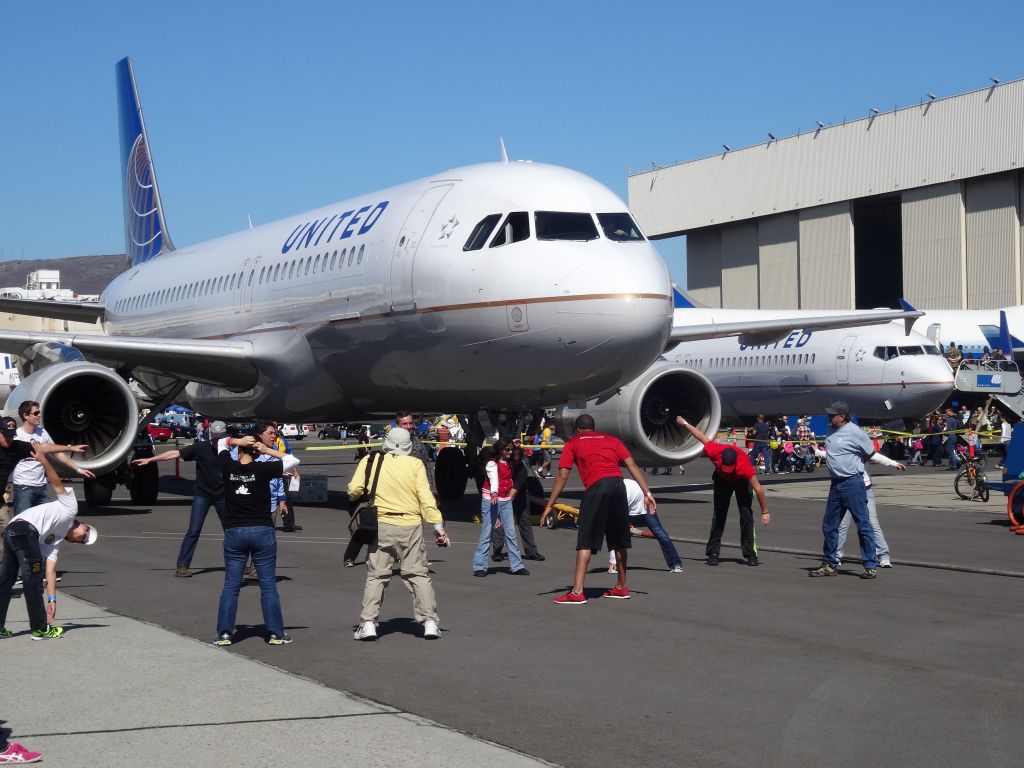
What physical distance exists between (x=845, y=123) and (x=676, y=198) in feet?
42.3

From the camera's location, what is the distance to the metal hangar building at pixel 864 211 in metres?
55.9

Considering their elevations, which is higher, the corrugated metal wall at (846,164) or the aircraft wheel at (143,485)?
the corrugated metal wall at (846,164)

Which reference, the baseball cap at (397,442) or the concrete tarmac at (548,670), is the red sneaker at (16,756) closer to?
the concrete tarmac at (548,670)

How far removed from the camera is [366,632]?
359 inches

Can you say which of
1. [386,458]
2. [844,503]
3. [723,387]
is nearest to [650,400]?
[844,503]

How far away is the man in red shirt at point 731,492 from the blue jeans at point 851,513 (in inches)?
32.8

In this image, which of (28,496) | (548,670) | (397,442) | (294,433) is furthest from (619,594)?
(294,433)

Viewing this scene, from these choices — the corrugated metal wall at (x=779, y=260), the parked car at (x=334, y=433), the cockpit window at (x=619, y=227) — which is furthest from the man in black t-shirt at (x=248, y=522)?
the parked car at (x=334, y=433)

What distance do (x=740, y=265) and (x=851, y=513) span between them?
189 ft

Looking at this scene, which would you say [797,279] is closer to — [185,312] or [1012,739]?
[185,312]

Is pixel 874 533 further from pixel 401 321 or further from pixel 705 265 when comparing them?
pixel 705 265

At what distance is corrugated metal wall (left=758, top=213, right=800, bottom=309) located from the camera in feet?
215

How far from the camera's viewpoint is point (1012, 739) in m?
6.36

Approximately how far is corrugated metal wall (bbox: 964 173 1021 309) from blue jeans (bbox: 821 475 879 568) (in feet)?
153
